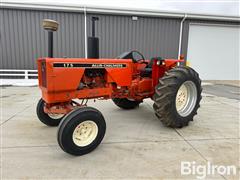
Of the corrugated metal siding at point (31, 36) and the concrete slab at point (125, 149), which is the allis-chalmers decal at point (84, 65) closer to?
the concrete slab at point (125, 149)

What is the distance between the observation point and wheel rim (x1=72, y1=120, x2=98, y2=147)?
239 centimetres

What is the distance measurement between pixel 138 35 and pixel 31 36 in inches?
193

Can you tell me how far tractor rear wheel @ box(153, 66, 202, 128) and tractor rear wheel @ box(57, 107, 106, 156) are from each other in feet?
3.55

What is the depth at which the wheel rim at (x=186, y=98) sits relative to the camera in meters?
3.49

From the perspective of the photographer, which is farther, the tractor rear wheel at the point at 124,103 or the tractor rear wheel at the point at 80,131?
the tractor rear wheel at the point at 124,103

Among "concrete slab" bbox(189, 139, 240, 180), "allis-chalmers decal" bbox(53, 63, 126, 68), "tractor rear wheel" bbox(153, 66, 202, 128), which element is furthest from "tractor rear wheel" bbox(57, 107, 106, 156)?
"concrete slab" bbox(189, 139, 240, 180)

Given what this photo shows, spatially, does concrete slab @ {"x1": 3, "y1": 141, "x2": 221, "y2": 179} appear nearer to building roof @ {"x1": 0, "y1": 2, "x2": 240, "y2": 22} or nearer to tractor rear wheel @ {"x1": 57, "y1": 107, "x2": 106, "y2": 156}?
tractor rear wheel @ {"x1": 57, "y1": 107, "x2": 106, "y2": 156}

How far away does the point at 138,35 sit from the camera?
9.22m

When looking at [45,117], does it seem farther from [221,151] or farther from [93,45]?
[221,151]

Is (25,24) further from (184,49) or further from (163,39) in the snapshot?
(184,49)

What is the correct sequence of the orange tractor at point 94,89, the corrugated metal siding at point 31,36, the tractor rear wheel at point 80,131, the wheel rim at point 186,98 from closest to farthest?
1. the tractor rear wheel at point 80,131
2. the orange tractor at point 94,89
3. the wheel rim at point 186,98
4. the corrugated metal siding at point 31,36

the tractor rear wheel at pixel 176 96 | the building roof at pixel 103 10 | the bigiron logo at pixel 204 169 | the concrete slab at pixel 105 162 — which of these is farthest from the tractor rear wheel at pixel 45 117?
the building roof at pixel 103 10

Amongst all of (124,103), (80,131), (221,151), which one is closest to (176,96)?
(221,151)

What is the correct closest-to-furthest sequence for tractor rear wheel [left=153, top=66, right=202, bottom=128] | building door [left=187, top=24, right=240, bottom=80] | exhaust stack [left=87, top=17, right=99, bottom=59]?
exhaust stack [left=87, top=17, right=99, bottom=59]
tractor rear wheel [left=153, top=66, right=202, bottom=128]
building door [left=187, top=24, right=240, bottom=80]
